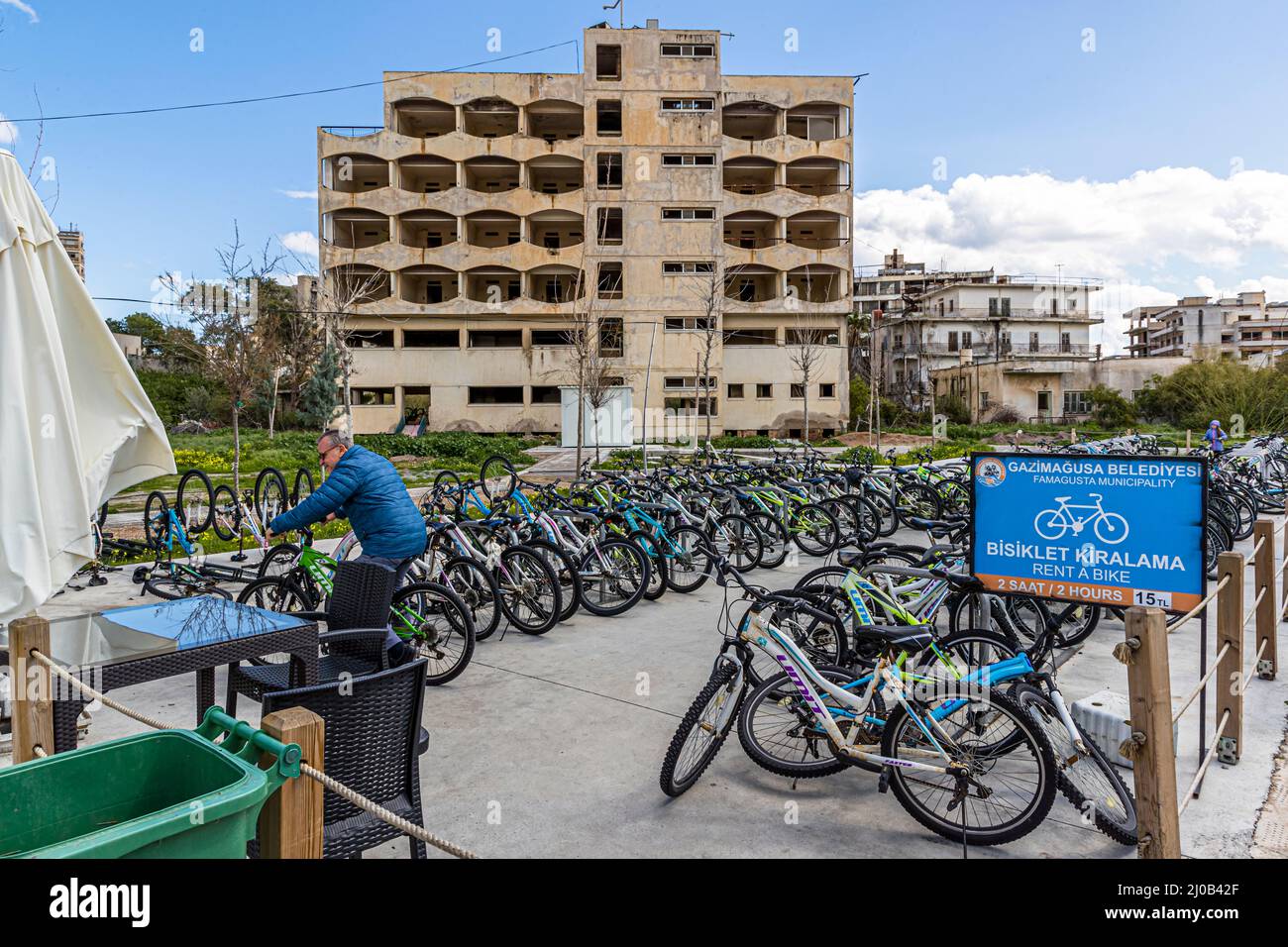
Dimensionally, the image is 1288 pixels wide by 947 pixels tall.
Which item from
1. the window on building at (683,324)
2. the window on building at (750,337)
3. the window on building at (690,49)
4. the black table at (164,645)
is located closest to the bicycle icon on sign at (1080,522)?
the black table at (164,645)

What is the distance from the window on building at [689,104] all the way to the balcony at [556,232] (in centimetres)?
678

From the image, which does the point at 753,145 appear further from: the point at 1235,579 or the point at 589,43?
the point at 1235,579

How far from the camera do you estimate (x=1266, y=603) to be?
537 centimetres

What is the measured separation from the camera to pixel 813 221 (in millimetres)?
43906

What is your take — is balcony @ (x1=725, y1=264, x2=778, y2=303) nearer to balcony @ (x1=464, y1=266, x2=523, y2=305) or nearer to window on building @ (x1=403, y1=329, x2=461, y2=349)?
balcony @ (x1=464, y1=266, x2=523, y2=305)

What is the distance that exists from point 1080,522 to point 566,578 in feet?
14.5

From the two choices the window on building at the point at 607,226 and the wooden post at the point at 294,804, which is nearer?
the wooden post at the point at 294,804

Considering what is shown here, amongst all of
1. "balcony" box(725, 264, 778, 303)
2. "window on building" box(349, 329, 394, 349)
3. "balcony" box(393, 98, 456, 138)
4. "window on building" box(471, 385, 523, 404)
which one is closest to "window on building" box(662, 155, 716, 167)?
"balcony" box(725, 264, 778, 303)

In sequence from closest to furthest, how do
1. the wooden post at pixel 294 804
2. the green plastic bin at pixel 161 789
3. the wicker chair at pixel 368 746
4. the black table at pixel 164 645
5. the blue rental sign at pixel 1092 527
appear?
the green plastic bin at pixel 161 789 < the wooden post at pixel 294 804 < the wicker chair at pixel 368 746 < the black table at pixel 164 645 < the blue rental sign at pixel 1092 527

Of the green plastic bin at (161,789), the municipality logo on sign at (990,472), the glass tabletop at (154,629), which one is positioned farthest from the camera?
the municipality logo on sign at (990,472)

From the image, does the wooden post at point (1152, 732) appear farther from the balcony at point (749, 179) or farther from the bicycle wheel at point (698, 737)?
the balcony at point (749, 179)

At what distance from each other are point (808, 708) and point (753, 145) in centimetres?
4132

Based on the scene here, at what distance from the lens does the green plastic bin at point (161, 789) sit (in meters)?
1.82
